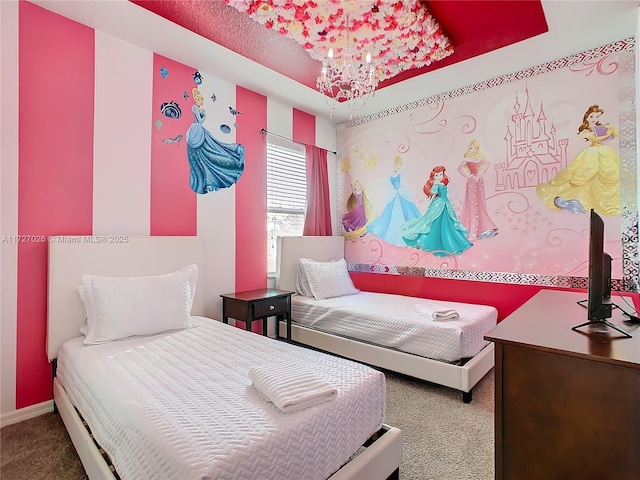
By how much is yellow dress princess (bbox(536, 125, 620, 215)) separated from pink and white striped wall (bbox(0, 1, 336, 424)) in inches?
120

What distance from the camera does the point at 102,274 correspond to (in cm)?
239

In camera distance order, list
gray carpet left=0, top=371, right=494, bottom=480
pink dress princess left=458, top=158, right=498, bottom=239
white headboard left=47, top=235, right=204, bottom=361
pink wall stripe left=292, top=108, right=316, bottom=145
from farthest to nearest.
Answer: pink wall stripe left=292, top=108, right=316, bottom=145
pink dress princess left=458, top=158, right=498, bottom=239
white headboard left=47, top=235, right=204, bottom=361
gray carpet left=0, top=371, right=494, bottom=480

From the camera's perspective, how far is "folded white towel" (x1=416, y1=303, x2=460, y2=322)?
265 cm

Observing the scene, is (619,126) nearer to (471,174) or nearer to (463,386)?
(471,174)

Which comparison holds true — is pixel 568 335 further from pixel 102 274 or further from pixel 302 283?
pixel 102 274

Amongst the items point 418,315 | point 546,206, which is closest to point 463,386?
point 418,315

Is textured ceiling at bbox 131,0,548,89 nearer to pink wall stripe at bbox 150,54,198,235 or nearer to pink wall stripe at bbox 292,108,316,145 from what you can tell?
pink wall stripe at bbox 150,54,198,235

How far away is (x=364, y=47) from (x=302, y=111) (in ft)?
5.01

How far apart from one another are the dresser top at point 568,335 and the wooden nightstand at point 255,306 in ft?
6.54

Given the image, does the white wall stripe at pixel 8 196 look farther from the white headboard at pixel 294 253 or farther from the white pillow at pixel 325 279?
the white pillow at pixel 325 279

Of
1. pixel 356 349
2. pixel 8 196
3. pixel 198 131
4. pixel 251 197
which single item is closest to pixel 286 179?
pixel 251 197

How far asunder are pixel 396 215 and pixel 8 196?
3.39 m

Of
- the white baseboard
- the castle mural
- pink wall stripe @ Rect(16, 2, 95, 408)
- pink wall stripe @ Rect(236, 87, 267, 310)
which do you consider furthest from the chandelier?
the white baseboard

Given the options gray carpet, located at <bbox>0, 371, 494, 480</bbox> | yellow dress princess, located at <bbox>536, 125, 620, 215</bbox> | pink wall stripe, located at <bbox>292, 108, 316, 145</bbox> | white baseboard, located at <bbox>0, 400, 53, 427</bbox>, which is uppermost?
pink wall stripe, located at <bbox>292, 108, 316, 145</bbox>
